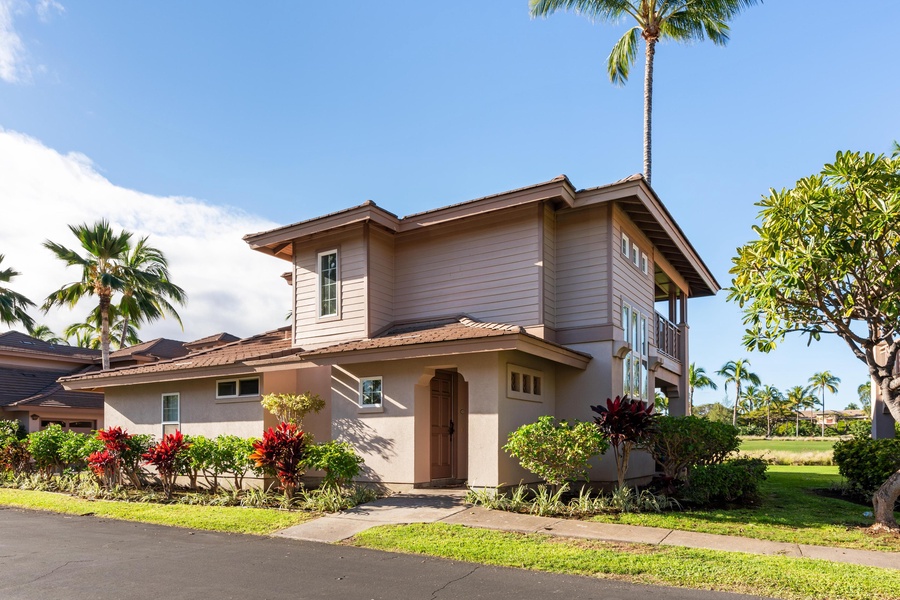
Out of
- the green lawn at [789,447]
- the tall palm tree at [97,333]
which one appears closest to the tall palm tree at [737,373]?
the green lawn at [789,447]

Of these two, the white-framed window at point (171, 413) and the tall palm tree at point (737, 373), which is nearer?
the white-framed window at point (171, 413)

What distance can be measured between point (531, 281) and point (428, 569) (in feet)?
25.0

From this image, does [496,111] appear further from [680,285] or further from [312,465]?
[680,285]

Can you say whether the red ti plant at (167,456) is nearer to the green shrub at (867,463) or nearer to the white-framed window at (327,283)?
the white-framed window at (327,283)

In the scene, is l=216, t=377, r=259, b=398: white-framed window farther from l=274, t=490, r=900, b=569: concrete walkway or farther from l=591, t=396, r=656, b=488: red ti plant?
l=591, t=396, r=656, b=488: red ti plant

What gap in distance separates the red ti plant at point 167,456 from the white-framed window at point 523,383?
6.76 meters

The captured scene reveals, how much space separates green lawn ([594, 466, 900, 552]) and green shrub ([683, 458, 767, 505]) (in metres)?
0.35

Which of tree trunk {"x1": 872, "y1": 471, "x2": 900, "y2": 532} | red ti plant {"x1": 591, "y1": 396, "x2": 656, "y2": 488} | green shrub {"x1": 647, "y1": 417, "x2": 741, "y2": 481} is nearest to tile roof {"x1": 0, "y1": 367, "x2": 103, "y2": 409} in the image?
red ti plant {"x1": 591, "y1": 396, "x2": 656, "y2": 488}

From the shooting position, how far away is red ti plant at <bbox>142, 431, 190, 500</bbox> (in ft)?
46.3

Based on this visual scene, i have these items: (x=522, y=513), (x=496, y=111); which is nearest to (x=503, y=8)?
(x=496, y=111)

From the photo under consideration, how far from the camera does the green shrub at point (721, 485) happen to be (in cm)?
1237

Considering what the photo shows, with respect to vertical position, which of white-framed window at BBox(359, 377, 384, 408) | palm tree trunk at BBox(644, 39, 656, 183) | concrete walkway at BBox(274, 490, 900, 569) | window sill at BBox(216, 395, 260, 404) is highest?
palm tree trunk at BBox(644, 39, 656, 183)

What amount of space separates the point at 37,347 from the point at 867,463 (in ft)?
99.0

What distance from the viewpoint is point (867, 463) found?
46.6 feet
